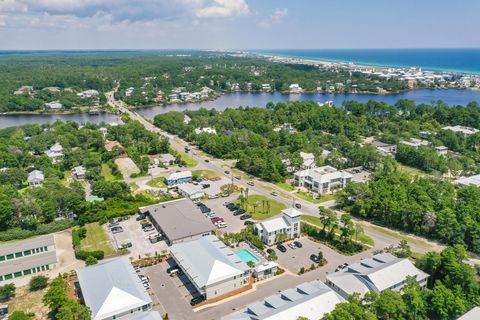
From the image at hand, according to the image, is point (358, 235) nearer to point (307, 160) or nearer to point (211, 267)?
point (211, 267)

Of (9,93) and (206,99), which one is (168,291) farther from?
(9,93)

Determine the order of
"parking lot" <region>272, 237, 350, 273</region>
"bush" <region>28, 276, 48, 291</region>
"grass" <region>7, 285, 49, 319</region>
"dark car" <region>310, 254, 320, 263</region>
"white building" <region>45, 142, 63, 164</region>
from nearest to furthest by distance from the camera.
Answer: "grass" <region>7, 285, 49, 319</region> → "bush" <region>28, 276, 48, 291</region> → "parking lot" <region>272, 237, 350, 273</region> → "dark car" <region>310, 254, 320, 263</region> → "white building" <region>45, 142, 63, 164</region>

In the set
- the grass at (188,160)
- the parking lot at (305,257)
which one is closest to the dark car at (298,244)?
the parking lot at (305,257)

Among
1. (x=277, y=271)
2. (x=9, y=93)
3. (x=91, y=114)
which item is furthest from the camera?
(x=9, y=93)

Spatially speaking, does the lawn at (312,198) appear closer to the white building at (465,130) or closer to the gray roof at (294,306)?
the gray roof at (294,306)

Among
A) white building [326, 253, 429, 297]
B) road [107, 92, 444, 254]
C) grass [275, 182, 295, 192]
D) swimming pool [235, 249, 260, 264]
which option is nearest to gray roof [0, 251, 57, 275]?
swimming pool [235, 249, 260, 264]

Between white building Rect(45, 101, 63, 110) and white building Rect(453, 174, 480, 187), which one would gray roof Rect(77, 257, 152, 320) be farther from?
white building Rect(45, 101, 63, 110)

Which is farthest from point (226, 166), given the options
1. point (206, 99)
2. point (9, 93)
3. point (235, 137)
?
point (9, 93)
